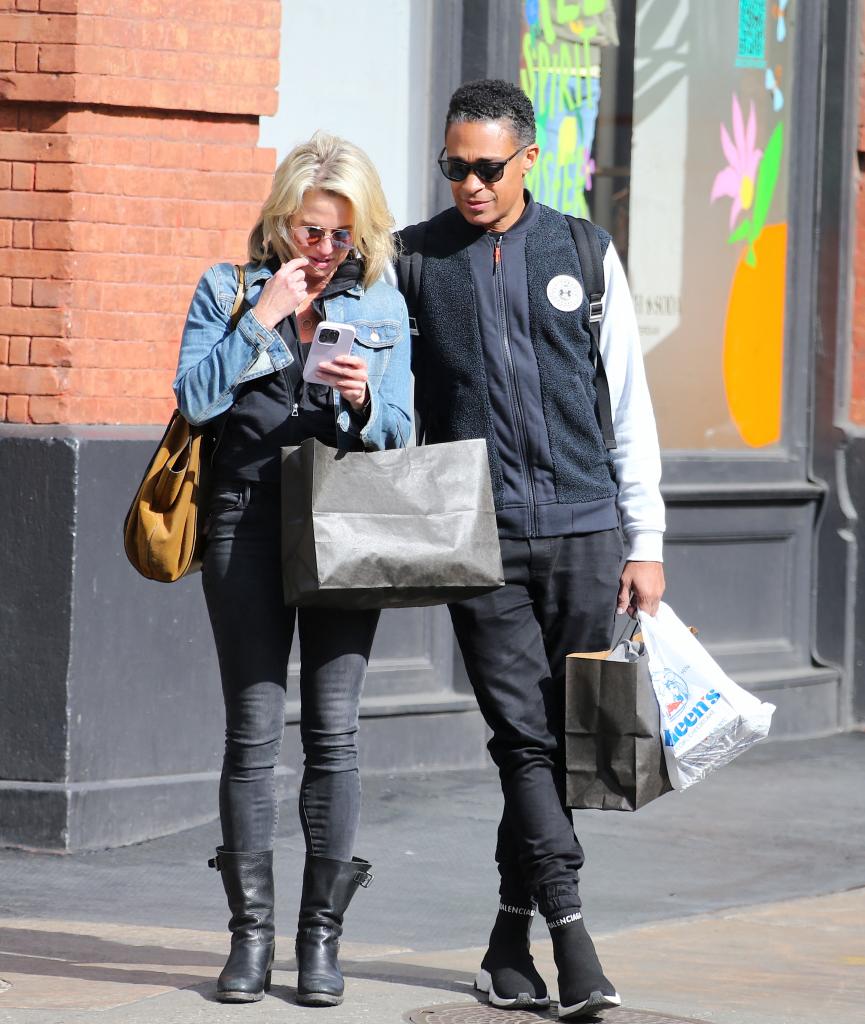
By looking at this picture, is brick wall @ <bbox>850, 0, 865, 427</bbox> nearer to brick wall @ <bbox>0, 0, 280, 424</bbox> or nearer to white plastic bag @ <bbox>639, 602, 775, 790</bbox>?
brick wall @ <bbox>0, 0, 280, 424</bbox>

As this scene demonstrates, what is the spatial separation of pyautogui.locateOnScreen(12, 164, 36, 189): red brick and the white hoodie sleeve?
2.42m

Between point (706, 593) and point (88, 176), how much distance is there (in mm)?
3462

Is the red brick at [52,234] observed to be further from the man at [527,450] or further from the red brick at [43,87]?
the man at [527,450]

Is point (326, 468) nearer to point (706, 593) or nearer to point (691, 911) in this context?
point (691, 911)

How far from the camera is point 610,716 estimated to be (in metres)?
4.21

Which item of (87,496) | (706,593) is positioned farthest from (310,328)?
(706,593)

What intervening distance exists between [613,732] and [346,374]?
39.3 inches

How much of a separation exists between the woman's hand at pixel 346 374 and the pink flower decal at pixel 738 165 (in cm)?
473

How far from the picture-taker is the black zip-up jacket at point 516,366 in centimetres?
422

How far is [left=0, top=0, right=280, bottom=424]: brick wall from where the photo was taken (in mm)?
6008

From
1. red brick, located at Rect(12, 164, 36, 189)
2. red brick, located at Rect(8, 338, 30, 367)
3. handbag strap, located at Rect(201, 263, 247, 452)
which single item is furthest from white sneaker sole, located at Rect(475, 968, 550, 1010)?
red brick, located at Rect(12, 164, 36, 189)

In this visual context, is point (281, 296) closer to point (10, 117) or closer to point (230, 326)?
point (230, 326)

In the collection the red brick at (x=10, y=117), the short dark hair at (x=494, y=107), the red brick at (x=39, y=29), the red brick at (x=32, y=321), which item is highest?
the red brick at (x=39, y=29)

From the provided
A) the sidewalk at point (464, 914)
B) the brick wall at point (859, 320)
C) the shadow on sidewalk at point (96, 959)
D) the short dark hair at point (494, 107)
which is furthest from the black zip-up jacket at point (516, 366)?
the brick wall at point (859, 320)
